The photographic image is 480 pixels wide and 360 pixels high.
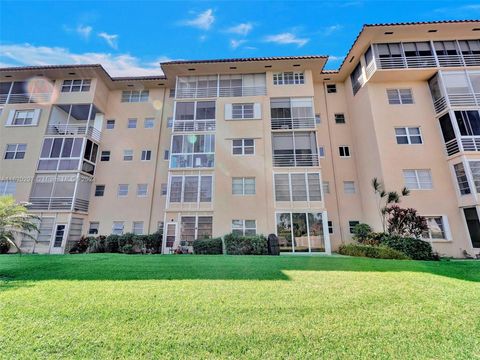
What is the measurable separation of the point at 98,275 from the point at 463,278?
37.0 ft

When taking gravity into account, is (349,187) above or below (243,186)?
above

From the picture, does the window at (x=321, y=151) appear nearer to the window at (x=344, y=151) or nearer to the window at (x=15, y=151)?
the window at (x=344, y=151)

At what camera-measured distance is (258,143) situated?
18.2 m

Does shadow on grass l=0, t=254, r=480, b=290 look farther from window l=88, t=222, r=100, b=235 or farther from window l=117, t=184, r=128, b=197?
window l=117, t=184, r=128, b=197

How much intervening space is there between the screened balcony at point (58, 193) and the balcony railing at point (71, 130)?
381cm

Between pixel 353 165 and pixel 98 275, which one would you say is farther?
pixel 353 165

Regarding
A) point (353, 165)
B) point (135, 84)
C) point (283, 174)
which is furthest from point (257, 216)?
point (135, 84)

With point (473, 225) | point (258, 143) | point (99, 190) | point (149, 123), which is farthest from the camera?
point (149, 123)

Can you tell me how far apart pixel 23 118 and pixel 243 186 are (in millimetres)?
20028

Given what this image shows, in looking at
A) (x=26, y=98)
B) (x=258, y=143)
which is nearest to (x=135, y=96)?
(x=26, y=98)

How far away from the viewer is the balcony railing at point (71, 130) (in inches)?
773

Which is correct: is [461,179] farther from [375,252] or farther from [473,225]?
[375,252]

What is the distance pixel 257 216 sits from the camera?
16.6 m

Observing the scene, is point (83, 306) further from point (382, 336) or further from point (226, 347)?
point (382, 336)
